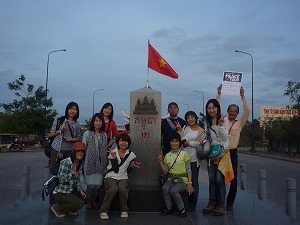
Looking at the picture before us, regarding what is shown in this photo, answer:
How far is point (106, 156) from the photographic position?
6.46m

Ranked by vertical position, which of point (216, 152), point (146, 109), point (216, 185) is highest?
point (146, 109)

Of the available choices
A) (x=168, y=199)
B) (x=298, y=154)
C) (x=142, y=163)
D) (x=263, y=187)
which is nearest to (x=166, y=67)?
(x=142, y=163)

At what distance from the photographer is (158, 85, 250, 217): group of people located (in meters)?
6.19

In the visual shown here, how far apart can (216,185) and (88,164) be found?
223 cm

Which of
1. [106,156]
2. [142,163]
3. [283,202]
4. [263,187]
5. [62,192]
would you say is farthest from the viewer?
[283,202]

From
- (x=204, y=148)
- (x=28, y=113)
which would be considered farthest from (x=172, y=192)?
(x=28, y=113)

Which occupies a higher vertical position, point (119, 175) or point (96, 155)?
point (96, 155)

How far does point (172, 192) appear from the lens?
609cm

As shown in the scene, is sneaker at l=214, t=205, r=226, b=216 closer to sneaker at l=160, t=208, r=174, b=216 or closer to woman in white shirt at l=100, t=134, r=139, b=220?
sneaker at l=160, t=208, r=174, b=216

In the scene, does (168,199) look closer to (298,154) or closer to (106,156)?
(106,156)

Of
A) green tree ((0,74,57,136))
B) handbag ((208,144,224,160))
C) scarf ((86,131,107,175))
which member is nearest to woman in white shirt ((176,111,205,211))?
handbag ((208,144,224,160))

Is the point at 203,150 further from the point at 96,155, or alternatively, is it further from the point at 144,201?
the point at 96,155

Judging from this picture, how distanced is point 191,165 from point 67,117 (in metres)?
2.43

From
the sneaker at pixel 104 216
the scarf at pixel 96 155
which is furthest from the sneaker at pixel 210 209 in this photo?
the scarf at pixel 96 155
